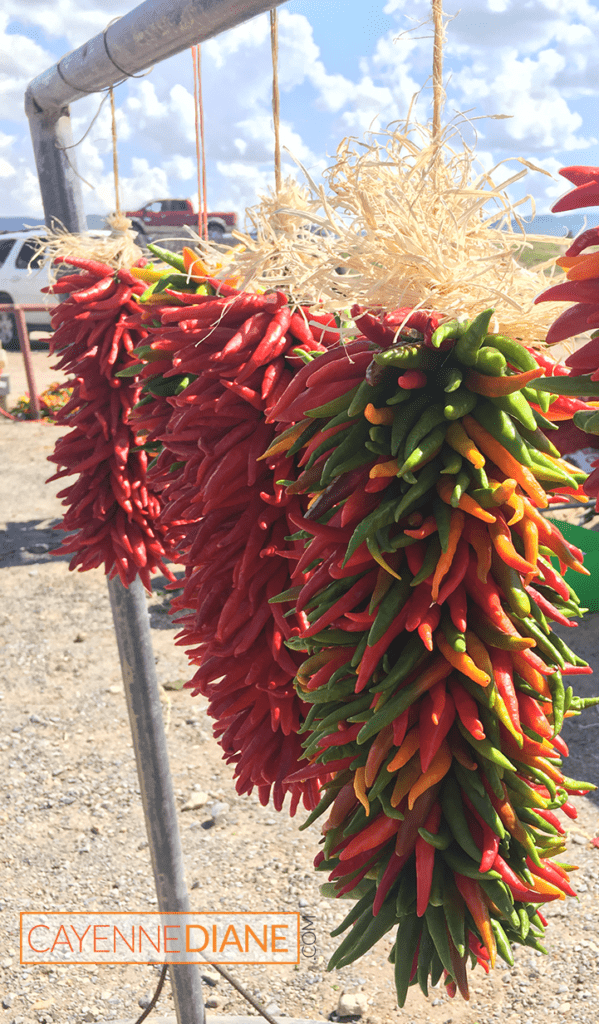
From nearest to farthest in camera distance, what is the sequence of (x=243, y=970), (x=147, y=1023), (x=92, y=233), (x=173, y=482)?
(x=173, y=482)
(x=92, y=233)
(x=147, y=1023)
(x=243, y=970)

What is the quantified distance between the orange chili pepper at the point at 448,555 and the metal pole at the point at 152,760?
121 centimetres

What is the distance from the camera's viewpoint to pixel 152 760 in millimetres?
1916

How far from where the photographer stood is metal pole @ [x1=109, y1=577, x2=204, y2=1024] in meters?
1.86

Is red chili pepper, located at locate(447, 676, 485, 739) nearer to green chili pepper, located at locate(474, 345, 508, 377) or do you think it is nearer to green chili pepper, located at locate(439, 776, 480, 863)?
green chili pepper, located at locate(439, 776, 480, 863)

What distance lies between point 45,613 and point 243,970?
2.94m

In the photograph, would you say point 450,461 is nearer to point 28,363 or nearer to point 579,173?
point 579,173

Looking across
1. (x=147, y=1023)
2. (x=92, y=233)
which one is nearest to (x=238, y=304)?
(x=92, y=233)

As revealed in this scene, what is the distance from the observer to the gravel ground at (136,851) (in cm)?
252

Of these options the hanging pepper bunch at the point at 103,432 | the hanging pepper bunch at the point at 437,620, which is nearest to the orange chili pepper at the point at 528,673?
the hanging pepper bunch at the point at 437,620

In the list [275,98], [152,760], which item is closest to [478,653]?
[275,98]

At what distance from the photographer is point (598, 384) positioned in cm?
63

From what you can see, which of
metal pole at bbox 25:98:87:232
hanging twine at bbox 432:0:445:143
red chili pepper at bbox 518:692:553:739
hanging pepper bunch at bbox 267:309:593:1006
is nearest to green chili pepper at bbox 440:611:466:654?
hanging pepper bunch at bbox 267:309:593:1006

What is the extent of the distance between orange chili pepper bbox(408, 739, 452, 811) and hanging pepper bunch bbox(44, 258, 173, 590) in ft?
3.08

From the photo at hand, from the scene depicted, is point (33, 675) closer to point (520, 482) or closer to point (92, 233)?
point (92, 233)
